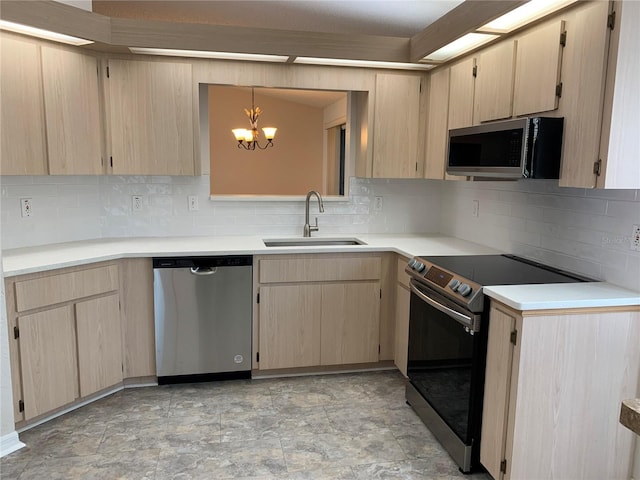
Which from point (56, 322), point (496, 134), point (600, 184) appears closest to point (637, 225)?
point (600, 184)

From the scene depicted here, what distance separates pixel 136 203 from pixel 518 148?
263 centimetres

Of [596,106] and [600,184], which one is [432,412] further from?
[596,106]

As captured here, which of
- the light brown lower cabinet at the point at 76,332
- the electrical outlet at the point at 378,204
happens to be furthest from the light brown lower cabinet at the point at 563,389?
the light brown lower cabinet at the point at 76,332

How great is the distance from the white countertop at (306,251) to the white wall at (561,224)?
118mm

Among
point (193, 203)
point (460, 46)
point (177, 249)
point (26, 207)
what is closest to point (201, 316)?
point (177, 249)

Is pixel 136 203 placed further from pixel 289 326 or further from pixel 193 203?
pixel 289 326

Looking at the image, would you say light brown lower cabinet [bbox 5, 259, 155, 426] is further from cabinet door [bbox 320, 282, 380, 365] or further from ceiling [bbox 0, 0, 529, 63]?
ceiling [bbox 0, 0, 529, 63]

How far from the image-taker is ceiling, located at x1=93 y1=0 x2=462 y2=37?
3.35m

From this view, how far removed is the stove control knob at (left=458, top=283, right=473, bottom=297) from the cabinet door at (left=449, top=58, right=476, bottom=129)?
116 centimetres

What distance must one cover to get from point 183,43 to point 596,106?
7.63 feet

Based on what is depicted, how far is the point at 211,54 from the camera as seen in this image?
124 inches

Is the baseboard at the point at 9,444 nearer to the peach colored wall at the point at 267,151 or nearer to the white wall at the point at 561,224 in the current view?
the white wall at the point at 561,224

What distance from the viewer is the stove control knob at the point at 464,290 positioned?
2.21 meters

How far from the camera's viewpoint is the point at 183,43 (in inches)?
118
